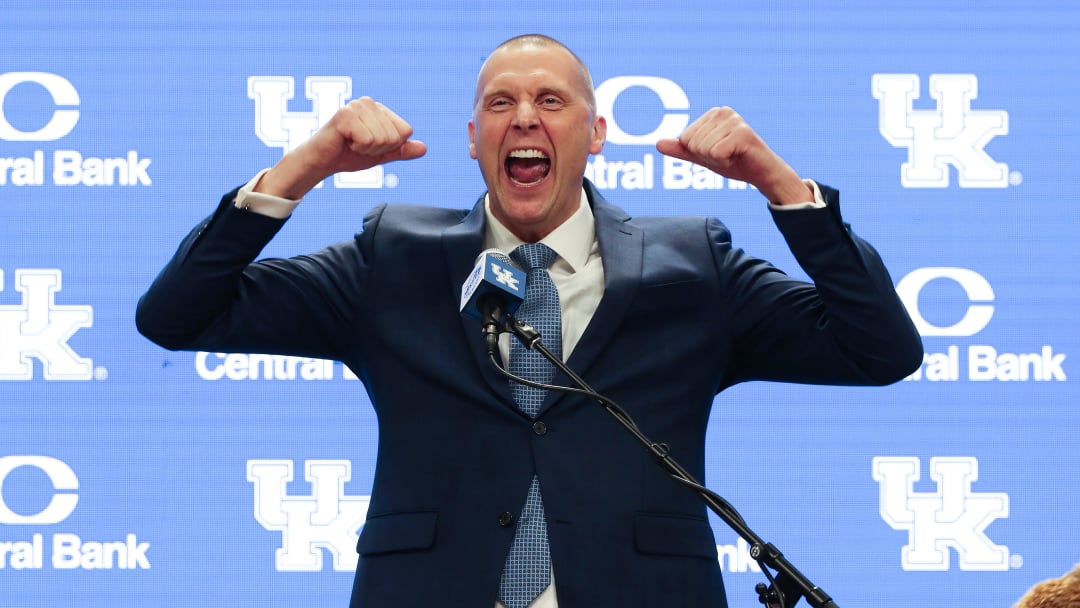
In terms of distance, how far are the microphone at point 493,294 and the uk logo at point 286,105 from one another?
156cm

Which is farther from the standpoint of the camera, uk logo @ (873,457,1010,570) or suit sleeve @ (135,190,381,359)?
uk logo @ (873,457,1010,570)

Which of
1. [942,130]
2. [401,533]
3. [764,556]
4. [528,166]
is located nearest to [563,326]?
[528,166]

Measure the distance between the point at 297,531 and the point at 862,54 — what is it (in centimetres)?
180

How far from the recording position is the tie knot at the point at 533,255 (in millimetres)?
2506

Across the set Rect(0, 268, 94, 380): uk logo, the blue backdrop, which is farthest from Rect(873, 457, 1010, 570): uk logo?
Rect(0, 268, 94, 380): uk logo

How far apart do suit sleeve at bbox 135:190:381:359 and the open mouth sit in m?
0.26

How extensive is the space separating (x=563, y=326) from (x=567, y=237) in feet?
0.68

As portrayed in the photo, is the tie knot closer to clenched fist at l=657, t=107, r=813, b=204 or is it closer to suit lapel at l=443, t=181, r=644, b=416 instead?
suit lapel at l=443, t=181, r=644, b=416

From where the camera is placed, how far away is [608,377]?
2.36 m

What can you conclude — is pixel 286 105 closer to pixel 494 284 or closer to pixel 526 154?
pixel 526 154

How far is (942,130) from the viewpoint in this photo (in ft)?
11.7

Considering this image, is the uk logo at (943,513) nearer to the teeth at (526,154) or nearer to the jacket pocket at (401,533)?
the teeth at (526,154)

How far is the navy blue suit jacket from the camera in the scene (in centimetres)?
227

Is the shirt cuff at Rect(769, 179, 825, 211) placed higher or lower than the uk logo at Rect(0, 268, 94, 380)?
higher
